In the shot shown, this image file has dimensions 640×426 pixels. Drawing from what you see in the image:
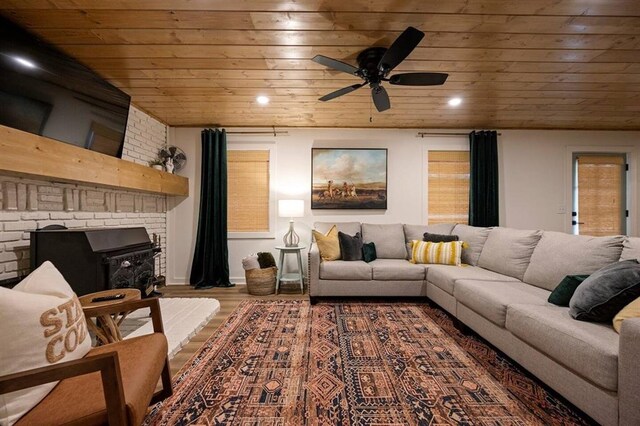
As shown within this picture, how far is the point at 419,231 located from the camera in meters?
3.96

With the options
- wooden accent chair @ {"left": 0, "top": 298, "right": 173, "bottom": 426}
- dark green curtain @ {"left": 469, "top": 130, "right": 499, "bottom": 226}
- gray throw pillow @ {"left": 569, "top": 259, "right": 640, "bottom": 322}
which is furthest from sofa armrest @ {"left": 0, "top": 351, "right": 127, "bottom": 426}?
dark green curtain @ {"left": 469, "top": 130, "right": 499, "bottom": 226}

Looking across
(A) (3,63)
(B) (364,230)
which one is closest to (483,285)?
(B) (364,230)

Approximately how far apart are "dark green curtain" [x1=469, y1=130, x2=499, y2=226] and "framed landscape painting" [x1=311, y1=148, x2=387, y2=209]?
131 cm

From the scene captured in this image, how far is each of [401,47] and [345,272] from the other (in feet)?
7.64

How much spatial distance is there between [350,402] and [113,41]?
9.77 ft

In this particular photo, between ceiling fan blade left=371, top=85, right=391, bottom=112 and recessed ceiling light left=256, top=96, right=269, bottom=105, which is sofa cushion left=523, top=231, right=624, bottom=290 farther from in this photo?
recessed ceiling light left=256, top=96, right=269, bottom=105

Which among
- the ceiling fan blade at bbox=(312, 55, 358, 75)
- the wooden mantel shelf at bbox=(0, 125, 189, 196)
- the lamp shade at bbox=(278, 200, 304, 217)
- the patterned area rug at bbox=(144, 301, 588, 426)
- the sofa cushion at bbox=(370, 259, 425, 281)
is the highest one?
the ceiling fan blade at bbox=(312, 55, 358, 75)

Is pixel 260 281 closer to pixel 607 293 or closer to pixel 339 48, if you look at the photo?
pixel 339 48

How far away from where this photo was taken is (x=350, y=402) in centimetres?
160

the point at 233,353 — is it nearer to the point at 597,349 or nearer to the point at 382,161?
the point at 597,349

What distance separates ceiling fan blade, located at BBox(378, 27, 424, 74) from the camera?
1719mm

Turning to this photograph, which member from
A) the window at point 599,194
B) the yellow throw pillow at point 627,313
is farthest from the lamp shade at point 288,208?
the window at point 599,194

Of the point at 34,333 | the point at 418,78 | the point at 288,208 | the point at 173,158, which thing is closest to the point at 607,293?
the point at 418,78

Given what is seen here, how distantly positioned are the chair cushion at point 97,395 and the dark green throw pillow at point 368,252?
2654mm
